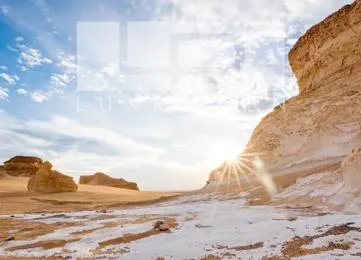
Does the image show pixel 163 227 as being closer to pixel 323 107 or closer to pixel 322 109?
pixel 322 109

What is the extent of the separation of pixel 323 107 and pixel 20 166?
6959 centimetres

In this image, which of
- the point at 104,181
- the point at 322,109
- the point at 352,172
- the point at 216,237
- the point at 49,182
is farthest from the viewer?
the point at 104,181

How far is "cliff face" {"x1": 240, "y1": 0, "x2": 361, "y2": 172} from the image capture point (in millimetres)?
26203

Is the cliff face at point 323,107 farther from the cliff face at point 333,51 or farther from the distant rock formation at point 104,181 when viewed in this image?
the distant rock formation at point 104,181

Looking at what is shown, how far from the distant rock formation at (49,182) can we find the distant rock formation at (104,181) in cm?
3074

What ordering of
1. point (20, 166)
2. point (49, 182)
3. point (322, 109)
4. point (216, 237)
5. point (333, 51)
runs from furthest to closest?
point (20, 166)
point (49, 182)
point (333, 51)
point (322, 109)
point (216, 237)

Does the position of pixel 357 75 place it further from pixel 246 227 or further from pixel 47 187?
pixel 47 187

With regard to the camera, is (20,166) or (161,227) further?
(20,166)

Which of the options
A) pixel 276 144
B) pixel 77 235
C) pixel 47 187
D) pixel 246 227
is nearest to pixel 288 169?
pixel 276 144

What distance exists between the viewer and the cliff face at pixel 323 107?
2620 cm

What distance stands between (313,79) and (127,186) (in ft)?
173

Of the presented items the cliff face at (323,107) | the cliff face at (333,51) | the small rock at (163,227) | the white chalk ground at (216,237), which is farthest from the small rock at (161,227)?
the cliff face at (333,51)

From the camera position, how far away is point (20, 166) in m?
82.6

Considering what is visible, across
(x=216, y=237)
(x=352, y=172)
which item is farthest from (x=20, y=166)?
(x=216, y=237)
